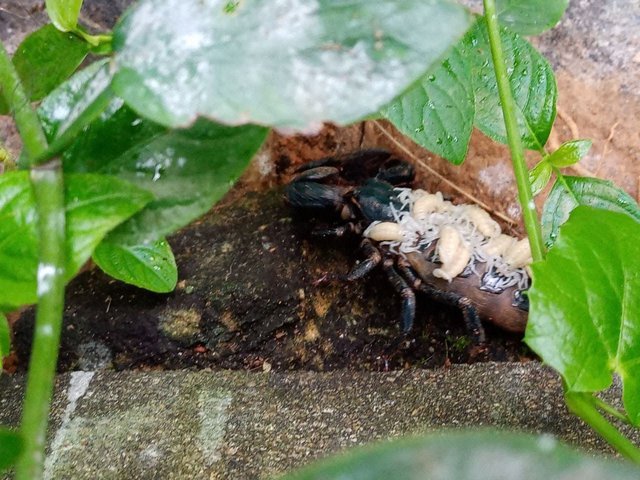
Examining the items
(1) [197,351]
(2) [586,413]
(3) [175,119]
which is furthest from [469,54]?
(1) [197,351]

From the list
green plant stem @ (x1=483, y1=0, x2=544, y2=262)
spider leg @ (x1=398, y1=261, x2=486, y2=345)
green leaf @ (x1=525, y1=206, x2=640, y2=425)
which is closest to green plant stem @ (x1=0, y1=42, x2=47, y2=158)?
green leaf @ (x1=525, y1=206, x2=640, y2=425)

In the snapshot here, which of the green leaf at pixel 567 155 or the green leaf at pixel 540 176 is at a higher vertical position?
the green leaf at pixel 567 155

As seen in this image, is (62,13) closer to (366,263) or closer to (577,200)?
(577,200)

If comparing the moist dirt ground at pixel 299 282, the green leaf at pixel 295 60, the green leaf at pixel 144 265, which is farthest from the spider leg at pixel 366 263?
the green leaf at pixel 295 60

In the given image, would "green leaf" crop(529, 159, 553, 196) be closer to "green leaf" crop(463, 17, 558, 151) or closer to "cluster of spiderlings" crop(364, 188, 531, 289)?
"green leaf" crop(463, 17, 558, 151)

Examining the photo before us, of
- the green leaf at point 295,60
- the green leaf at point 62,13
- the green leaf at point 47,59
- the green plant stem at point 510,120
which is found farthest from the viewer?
the green plant stem at point 510,120

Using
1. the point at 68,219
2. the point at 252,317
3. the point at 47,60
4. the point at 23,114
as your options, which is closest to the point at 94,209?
the point at 68,219

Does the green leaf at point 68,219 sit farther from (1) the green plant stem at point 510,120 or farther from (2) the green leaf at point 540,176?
(2) the green leaf at point 540,176
